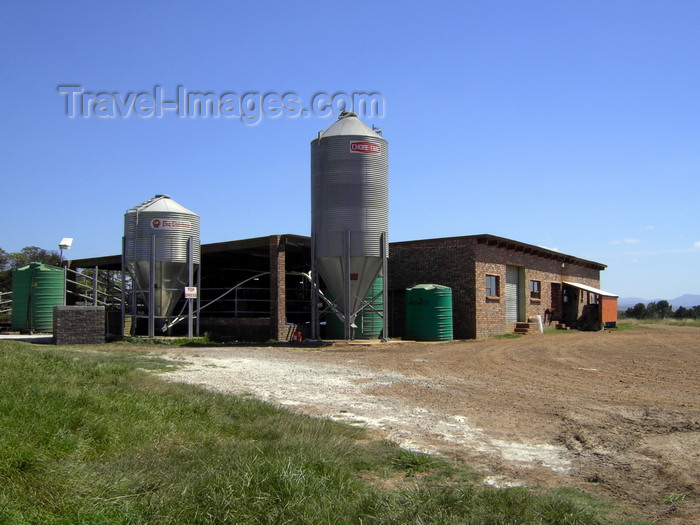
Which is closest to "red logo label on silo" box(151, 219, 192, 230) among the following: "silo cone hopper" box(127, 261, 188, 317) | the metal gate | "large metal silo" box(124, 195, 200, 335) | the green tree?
"large metal silo" box(124, 195, 200, 335)

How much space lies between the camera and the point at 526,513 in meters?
4.73

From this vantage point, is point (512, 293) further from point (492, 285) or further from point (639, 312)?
point (639, 312)

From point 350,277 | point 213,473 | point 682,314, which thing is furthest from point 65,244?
point 682,314

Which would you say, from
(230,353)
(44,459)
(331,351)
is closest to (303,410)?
(44,459)

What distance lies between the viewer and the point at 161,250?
24.2 meters

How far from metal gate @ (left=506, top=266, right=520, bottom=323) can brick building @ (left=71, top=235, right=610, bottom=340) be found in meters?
0.05

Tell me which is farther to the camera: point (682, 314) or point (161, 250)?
point (682, 314)

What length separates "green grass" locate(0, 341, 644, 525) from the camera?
4.56m

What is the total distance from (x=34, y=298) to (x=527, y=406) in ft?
82.6

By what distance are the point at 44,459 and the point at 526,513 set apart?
384cm

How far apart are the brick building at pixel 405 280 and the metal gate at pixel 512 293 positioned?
0.05m

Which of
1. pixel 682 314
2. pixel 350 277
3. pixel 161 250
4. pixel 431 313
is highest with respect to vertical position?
pixel 161 250

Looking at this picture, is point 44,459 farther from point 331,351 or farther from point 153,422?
point 331,351

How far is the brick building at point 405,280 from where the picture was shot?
80.5 ft
